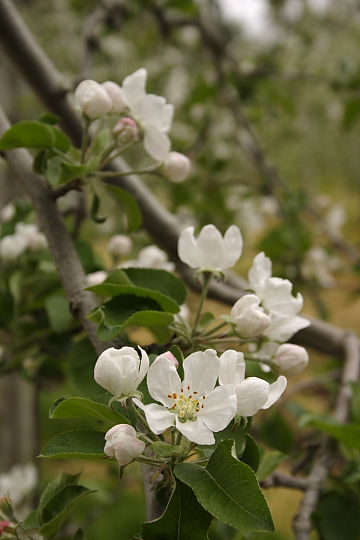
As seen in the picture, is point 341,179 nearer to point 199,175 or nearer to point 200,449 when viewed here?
point 199,175

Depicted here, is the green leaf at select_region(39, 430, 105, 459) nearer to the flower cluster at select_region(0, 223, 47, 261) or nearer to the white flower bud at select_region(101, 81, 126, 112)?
the white flower bud at select_region(101, 81, 126, 112)

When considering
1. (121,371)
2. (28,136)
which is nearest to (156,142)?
(28,136)

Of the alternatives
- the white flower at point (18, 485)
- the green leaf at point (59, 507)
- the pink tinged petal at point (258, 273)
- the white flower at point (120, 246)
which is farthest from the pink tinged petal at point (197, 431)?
the white flower at point (18, 485)

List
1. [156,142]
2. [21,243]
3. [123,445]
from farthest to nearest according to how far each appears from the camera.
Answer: [21,243] → [156,142] → [123,445]

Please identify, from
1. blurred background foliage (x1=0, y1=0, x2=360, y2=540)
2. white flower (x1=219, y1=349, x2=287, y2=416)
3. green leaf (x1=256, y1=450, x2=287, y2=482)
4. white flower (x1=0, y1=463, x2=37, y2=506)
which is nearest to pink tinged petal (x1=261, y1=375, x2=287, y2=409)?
white flower (x1=219, y1=349, x2=287, y2=416)

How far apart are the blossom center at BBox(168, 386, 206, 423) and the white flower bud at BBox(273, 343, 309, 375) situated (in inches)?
6.9

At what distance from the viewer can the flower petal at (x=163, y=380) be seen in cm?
63

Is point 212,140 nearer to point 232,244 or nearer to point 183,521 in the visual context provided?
point 232,244

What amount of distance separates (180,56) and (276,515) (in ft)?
10.2

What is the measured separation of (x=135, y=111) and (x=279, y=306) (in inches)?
13.2

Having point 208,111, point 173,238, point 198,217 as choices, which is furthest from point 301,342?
point 208,111

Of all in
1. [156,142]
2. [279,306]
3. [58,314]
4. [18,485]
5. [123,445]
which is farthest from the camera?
[18,485]

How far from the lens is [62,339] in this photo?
3.92 feet

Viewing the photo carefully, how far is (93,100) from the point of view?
32.8 inches
